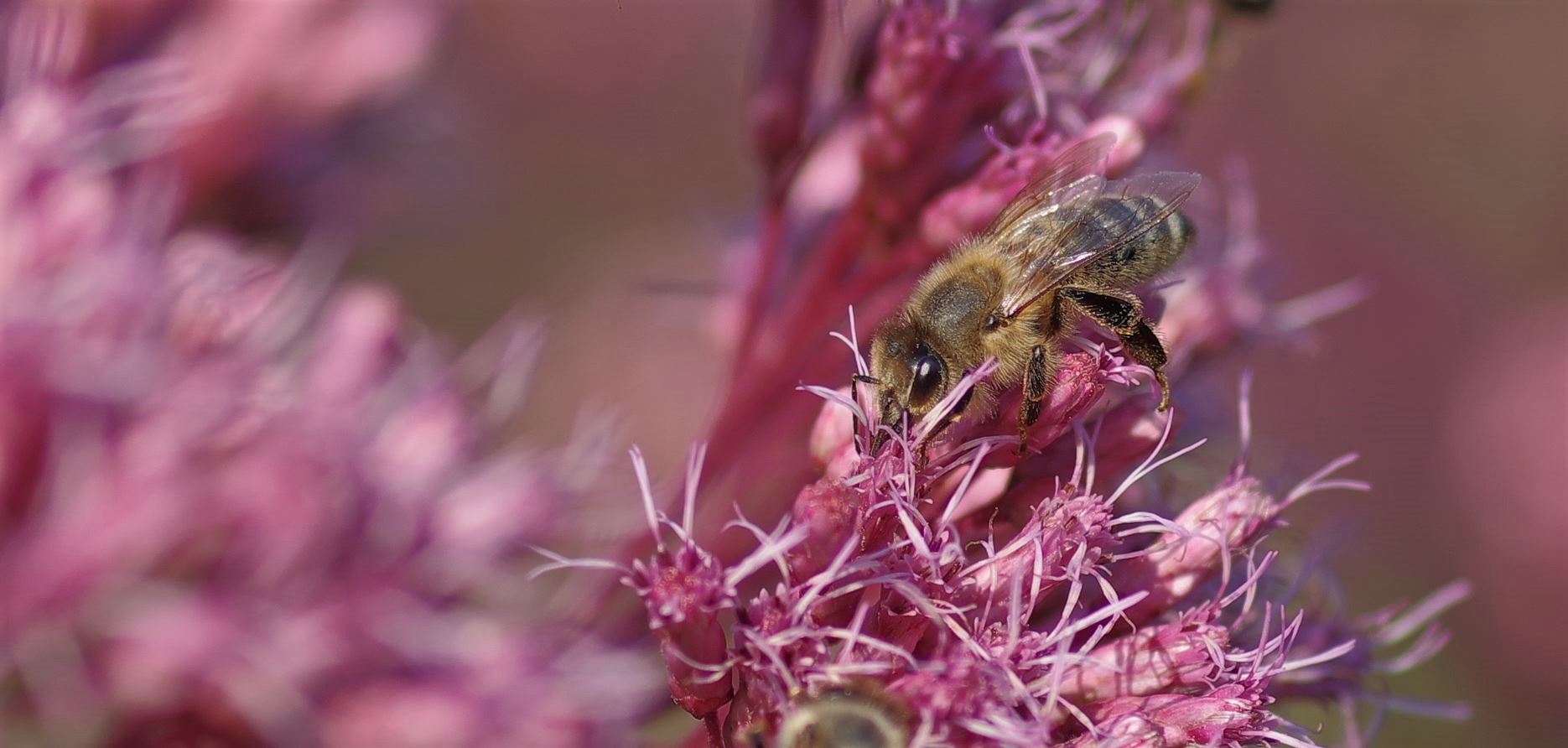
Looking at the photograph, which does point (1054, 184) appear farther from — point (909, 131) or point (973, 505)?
point (973, 505)

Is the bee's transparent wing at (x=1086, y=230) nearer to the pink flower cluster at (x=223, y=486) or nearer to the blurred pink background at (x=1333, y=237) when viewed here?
the pink flower cluster at (x=223, y=486)

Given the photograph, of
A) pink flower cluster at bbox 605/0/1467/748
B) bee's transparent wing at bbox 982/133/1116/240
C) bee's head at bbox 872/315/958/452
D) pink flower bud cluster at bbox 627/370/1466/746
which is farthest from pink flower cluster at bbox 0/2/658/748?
bee's transparent wing at bbox 982/133/1116/240

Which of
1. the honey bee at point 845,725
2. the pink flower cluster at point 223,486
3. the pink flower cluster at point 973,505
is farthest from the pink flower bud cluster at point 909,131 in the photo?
the honey bee at point 845,725

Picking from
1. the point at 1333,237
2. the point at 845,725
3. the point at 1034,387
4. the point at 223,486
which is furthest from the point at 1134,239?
the point at 1333,237

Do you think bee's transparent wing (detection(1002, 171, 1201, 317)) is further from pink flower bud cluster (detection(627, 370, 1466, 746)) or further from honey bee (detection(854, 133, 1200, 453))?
pink flower bud cluster (detection(627, 370, 1466, 746))

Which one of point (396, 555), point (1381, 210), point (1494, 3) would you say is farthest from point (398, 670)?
point (1494, 3)

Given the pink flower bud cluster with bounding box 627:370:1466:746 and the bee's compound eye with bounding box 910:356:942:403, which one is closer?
the pink flower bud cluster with bounding box 627:370:1466:746
